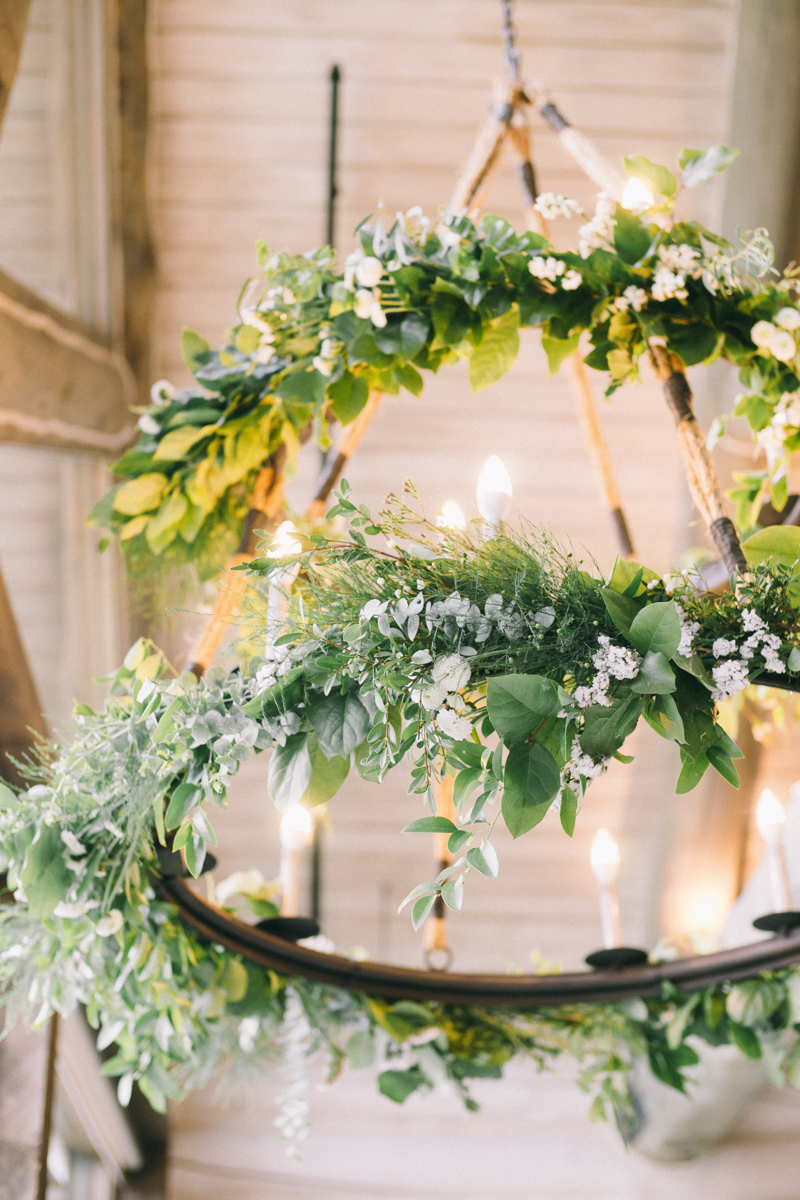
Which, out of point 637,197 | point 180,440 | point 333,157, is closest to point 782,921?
point 637,197

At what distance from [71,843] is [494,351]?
803 mm

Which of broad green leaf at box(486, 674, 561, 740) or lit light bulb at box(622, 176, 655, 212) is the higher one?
lit light bulb at box(622, 176, 655, 212)

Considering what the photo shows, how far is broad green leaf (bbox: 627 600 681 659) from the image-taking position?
0.68m

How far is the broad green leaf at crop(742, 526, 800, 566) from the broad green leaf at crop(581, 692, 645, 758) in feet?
0.76

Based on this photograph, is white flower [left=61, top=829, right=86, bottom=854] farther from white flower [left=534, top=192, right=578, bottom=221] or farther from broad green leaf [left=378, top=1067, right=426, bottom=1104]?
white flower [left=534, top=192, right=578, bottom=221]

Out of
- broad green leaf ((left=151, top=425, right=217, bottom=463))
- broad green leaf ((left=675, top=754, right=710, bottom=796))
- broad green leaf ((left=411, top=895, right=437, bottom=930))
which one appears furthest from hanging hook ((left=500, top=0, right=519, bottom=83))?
broad green leaf ((left=411, top=895, right=437, bottom=930))

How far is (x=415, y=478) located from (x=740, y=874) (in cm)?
149

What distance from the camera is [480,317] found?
1124mm

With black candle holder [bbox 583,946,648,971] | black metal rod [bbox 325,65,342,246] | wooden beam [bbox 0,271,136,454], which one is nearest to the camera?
black candle holder [bbox 583,946,648,971]

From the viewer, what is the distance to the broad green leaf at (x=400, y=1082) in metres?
1.29

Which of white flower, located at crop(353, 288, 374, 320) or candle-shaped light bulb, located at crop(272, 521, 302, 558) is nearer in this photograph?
candle-shaped light bulb, located at crop(272, 521, 302, 558)

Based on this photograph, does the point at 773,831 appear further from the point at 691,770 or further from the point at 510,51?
the point at 510,51

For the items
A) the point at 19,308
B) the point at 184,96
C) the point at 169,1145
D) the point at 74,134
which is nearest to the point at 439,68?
the point at 184,96

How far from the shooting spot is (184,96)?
90.0 inches
